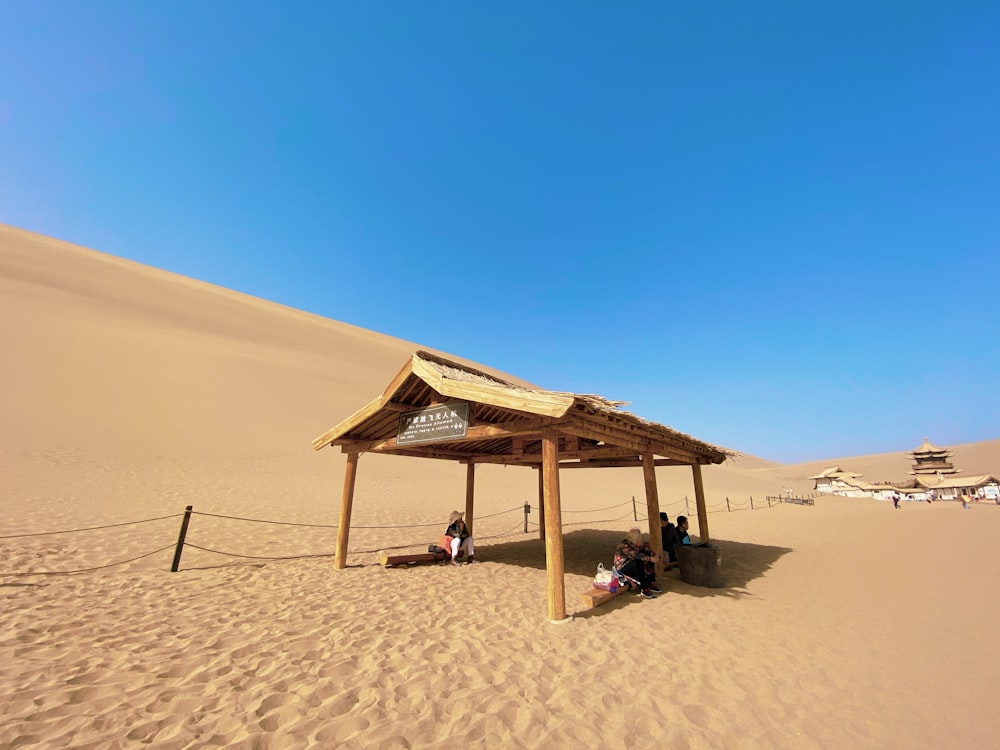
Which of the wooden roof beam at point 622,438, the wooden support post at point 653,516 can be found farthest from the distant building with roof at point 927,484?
the wooden support post at point 653,516

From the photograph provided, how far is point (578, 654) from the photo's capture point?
4.45 m

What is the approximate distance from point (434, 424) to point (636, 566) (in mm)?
4166

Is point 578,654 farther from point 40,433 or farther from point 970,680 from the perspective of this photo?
point 40,433

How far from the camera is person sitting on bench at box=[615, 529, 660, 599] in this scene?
6.82 meters

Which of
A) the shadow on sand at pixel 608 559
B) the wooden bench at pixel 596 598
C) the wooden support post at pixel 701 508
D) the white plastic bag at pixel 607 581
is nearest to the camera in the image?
the wooden bench at pixel 596 598

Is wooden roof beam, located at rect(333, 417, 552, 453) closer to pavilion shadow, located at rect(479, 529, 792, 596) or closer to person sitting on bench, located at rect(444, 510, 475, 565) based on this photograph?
person sitting on bench, located at rect(444, 510, 475, 565)

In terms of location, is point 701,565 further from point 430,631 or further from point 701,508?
point 430,631

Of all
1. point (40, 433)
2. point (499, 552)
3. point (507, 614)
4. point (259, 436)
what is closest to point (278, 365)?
point (259, 436)

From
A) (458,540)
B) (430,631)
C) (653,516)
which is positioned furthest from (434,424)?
(653,516)

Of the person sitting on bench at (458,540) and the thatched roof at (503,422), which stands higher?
the thatched roof at (503,422)

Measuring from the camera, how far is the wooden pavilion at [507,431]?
550 centimetres

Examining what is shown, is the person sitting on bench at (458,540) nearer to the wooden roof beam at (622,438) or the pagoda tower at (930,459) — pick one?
the wooden roof beam at (622,438)

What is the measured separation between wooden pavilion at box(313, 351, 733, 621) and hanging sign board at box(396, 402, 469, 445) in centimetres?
2

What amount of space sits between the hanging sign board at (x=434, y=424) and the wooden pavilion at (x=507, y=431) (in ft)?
0.06
